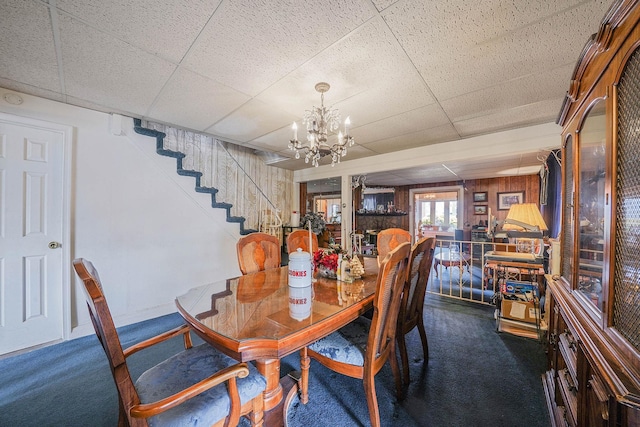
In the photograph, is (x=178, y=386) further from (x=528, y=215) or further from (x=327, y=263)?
(x=528, y=215)

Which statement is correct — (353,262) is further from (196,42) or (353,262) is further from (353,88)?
(196,42)

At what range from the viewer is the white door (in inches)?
83.7

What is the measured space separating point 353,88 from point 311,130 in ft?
1.73

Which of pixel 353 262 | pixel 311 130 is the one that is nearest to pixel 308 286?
pixel 353 262

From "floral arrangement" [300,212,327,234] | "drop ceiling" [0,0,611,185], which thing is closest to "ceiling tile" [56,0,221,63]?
"drop ceiling" [0,0,611,185]

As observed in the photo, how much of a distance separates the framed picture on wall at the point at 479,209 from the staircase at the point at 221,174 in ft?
17.6

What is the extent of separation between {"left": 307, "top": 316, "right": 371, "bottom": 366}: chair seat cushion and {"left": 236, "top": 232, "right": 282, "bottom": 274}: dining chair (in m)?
1.03

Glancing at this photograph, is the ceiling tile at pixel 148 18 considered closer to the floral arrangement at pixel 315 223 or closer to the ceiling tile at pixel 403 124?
the ceiling tile at pixel 403 124

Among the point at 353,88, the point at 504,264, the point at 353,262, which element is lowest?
the point at 504,264

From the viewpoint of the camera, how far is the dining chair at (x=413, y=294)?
1.74 metres

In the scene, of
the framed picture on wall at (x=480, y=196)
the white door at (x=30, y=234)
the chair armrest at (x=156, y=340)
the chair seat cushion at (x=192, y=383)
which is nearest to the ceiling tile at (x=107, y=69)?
the white door at (x=30, y=234)

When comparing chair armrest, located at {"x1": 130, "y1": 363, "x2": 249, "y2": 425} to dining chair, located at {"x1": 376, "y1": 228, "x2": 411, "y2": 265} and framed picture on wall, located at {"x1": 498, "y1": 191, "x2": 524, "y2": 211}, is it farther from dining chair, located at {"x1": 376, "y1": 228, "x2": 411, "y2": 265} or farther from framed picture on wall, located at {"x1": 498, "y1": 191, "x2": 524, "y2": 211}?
framed picture on wall, located at {"x1": 498, "y1": 191, "x2": 524, "y2": 211}

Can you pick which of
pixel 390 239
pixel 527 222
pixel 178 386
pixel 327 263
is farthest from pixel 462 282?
pixel 178 386

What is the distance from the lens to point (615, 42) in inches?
31.6
